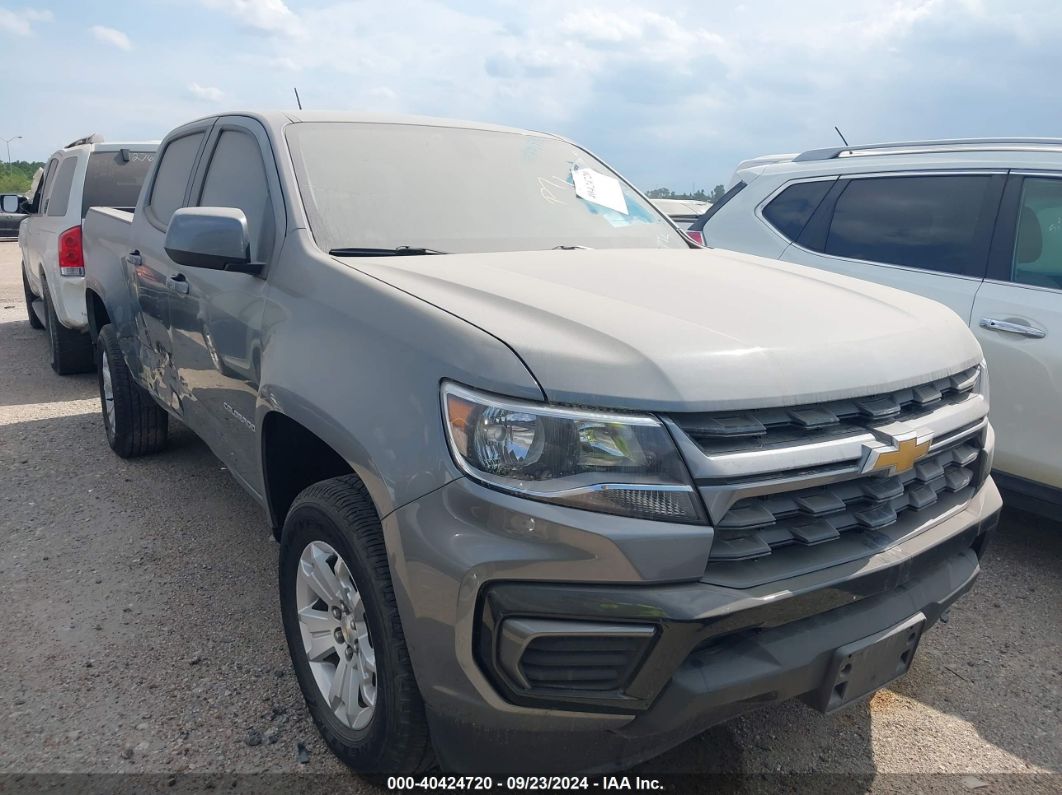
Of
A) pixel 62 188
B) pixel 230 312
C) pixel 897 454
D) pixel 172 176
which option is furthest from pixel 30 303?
pixel 897 454

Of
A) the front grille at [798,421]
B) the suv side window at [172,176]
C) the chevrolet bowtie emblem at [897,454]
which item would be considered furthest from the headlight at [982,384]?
the suv side window at [172,176]

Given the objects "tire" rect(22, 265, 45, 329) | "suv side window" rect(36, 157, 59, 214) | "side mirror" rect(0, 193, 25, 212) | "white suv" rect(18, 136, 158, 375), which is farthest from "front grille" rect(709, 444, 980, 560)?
"tire" rect(22, 265, 45, 329)

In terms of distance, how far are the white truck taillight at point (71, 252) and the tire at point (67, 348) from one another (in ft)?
1.60

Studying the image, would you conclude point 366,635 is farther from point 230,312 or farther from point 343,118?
point 343,118

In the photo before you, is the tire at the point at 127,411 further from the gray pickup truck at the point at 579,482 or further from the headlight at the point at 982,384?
the headlight at the point at 982,384

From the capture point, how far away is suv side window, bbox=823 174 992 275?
3934 millimetres

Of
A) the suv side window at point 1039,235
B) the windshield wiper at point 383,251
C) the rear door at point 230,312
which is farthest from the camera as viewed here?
the suv side window at point 1039,235

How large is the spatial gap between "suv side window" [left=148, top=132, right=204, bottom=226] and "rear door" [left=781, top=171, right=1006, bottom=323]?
3.06 metres

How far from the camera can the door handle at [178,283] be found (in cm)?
337

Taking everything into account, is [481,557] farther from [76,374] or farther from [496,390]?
[76,374]

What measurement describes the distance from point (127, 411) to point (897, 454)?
411 centimetres

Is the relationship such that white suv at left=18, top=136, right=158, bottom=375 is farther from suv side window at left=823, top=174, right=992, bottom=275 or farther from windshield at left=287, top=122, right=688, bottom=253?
suv side window at left=823, top=174, right=992, bottom=275

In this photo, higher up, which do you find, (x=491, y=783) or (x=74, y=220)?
(x=74, y=220)

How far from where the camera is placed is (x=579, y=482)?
5.67ft
